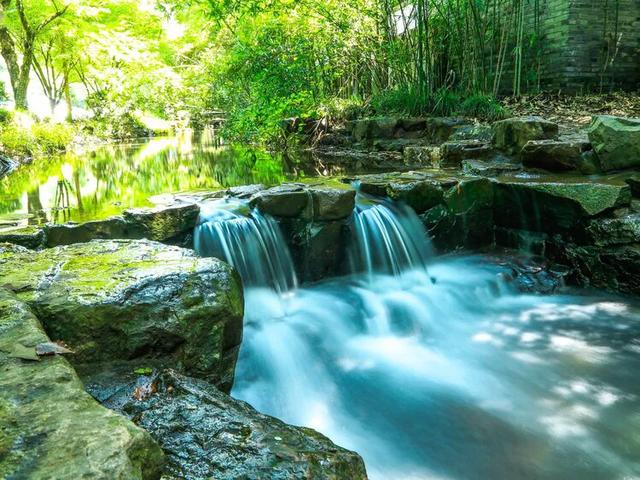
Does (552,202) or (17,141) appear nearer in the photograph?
(552,202)

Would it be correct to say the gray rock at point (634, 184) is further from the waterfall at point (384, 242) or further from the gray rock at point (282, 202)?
the gray rock at point (282, 202)

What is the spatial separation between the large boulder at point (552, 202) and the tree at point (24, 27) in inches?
702

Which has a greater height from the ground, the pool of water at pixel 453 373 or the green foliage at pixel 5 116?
the green foliage at pixel 5 116

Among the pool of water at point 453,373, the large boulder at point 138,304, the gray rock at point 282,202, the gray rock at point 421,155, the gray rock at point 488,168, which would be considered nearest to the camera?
the large boulder at point 138,304

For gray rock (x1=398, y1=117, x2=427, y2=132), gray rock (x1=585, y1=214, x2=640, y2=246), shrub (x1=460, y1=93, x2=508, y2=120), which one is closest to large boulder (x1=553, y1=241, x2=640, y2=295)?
gray rock (x1=585, y1=214, x2=640, y2=246)

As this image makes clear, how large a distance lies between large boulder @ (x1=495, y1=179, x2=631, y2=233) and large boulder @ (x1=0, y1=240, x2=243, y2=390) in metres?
4.03

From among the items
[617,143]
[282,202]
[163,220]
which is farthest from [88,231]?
[617,143]

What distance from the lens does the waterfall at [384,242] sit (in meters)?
5.49

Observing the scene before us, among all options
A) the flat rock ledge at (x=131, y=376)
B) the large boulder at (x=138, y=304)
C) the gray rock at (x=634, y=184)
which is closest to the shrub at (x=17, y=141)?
the flat rock ledge at (x=131, y=376)

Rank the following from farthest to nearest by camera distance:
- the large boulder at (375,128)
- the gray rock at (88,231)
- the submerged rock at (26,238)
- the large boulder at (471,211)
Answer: the large boulder at (375,128), the large boulder at (471,211), the gray rock at (88,231), the submerged rock at (26,238)

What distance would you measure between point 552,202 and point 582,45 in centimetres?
808

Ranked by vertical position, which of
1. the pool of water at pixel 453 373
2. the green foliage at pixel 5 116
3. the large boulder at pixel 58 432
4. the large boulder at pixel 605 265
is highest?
the green foliage at pixel 5 116

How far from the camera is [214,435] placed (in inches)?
74.6

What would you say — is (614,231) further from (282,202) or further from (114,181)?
(114,181)
